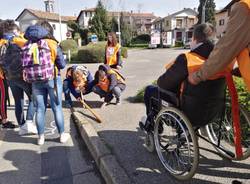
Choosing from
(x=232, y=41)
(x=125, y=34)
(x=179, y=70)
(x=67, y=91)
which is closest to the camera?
(x=232, y=41)

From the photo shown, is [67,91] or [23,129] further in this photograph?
[67,91]

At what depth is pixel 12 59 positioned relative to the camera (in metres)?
5.17

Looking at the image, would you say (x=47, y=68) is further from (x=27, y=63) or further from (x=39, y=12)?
(x=39, y=12)

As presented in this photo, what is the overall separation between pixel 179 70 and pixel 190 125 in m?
0.58

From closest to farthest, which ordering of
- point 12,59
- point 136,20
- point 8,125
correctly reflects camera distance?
1. point 12,59
2. point 8,125
3. point 136,20

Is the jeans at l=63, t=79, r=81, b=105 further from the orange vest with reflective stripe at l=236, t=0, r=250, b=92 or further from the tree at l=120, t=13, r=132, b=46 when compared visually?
the tree at l=120, t=13, r=132, b=46

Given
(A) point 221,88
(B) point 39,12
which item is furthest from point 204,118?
(B) point 39,12

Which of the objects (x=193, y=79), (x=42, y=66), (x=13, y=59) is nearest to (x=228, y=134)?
(x=193, y=79)

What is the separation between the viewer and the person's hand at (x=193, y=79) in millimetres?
2826

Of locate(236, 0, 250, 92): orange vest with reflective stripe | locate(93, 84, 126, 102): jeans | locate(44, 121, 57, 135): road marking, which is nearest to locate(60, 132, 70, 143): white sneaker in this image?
locate(44, 121, 57, 135): road marking

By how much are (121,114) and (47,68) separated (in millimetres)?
2089

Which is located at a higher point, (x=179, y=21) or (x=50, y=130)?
(x=179, y=21)

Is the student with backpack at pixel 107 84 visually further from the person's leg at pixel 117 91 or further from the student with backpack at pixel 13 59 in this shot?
the student with backpack at pixel 13 59

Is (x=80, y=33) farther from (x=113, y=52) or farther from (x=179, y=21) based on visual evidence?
(x=113, y=52)
